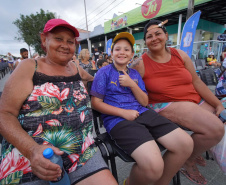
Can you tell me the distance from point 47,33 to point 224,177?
8.33ft

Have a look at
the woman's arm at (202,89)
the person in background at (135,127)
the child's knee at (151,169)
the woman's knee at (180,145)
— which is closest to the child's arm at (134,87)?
the person in background at (135,127)

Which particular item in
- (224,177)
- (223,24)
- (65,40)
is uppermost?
(223,24)

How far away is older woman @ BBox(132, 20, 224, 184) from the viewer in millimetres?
1556

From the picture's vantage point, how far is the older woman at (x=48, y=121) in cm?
90

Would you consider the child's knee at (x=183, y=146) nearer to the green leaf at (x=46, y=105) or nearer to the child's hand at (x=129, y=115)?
the child's hand at (x=129, y=115)

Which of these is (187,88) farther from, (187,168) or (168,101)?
(187,168)

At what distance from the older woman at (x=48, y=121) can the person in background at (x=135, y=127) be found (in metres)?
0.24

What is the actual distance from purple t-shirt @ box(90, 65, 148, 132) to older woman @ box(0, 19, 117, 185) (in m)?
0.21

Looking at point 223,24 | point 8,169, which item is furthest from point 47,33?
point 223,24

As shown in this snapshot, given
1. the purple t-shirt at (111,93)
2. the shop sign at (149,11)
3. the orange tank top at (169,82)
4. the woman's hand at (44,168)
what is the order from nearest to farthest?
the woman's hand at (44,168) < the purple t-shirt at (111,93) < the orange tank top at (169,82) < the shop sign at (149,11)

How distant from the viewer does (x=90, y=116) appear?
1.26m

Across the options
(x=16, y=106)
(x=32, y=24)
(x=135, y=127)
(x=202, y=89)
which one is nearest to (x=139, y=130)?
(x=135, y=127)

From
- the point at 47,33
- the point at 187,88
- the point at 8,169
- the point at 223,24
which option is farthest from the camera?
the point at 223,24

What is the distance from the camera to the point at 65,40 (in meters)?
1.20
